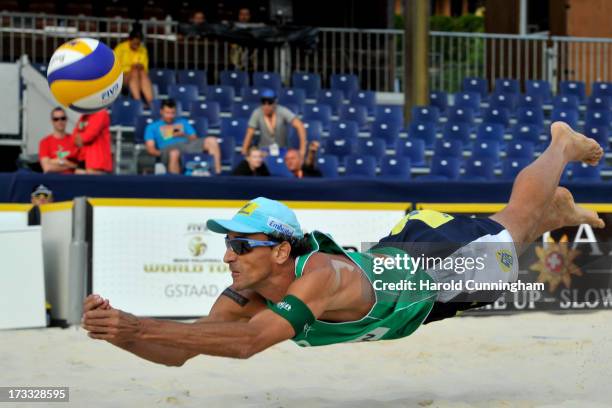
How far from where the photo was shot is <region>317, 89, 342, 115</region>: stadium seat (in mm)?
14547

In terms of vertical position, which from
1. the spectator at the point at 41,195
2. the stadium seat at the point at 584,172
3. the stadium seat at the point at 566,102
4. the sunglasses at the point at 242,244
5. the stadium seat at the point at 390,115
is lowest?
the stadium seat at the point at 584,172

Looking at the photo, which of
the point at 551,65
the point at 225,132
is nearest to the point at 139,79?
the point at 225,132

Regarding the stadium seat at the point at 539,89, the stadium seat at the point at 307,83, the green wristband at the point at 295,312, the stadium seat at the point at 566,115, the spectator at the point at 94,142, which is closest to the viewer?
the green wristband at the point at 295,312

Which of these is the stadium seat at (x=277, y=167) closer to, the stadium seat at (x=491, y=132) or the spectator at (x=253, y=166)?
the spectator at (x=253, y=166)

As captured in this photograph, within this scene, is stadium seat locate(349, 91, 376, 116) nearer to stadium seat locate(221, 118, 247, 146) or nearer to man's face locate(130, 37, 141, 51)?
stadium seat locate(221, 118, 247, 146)

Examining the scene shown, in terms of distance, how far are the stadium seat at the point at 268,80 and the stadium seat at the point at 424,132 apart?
212 centimetres

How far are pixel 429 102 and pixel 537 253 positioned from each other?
6419mm

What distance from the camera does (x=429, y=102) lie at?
1520 centimetres

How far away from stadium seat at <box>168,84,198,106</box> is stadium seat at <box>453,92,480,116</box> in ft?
13.6

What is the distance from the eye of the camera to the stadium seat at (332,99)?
14.5 metres

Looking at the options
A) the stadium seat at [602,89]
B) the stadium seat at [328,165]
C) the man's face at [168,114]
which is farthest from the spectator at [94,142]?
the stadium seat at [602,89]

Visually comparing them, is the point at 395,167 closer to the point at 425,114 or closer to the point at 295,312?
the point at 425,114

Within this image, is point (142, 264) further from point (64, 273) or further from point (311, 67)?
point (311, 67)

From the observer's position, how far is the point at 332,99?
14.6 m
